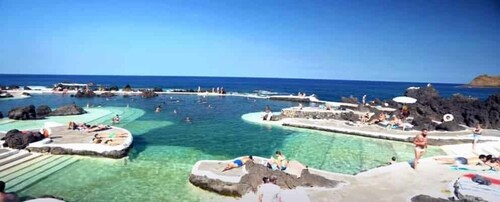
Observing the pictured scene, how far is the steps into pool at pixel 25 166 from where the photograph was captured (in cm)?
1412

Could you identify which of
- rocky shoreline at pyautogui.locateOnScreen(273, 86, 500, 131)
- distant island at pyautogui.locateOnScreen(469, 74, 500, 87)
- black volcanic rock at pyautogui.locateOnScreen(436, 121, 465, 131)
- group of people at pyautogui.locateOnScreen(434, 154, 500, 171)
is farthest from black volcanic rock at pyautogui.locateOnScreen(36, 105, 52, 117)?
distant island at pyautogui.locateOnScreen(469, 74, 500, 87)

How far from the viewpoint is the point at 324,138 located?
25.2 metres

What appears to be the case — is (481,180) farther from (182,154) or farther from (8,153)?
(8,153)

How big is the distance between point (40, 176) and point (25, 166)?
67.7 inches

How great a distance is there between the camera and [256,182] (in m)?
13.1

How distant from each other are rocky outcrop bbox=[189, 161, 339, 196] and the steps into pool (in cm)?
653

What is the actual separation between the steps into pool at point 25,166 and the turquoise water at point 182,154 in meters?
0.49

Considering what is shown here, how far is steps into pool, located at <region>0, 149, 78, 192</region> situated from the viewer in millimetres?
14125

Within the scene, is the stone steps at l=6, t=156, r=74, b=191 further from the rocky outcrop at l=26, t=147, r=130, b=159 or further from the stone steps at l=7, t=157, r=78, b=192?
the rocky outcrop at l=26, t=147, r=130, b=159

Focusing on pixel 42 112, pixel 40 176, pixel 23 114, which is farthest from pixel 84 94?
pixel 40 176

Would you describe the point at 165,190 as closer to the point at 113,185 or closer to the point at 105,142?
the point at 113,185

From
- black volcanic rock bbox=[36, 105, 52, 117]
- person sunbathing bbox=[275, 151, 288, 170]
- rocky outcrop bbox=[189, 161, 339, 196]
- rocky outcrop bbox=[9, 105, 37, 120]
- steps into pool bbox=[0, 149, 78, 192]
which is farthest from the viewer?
black volcanic rock bbox=[36, 105, 52, 117]

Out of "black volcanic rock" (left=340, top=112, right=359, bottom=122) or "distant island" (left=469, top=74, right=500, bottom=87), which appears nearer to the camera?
"black volcanic rock" (left=340, top=112, right=359, bottom=122)

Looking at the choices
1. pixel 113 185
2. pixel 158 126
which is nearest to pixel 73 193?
pixel 113 185
